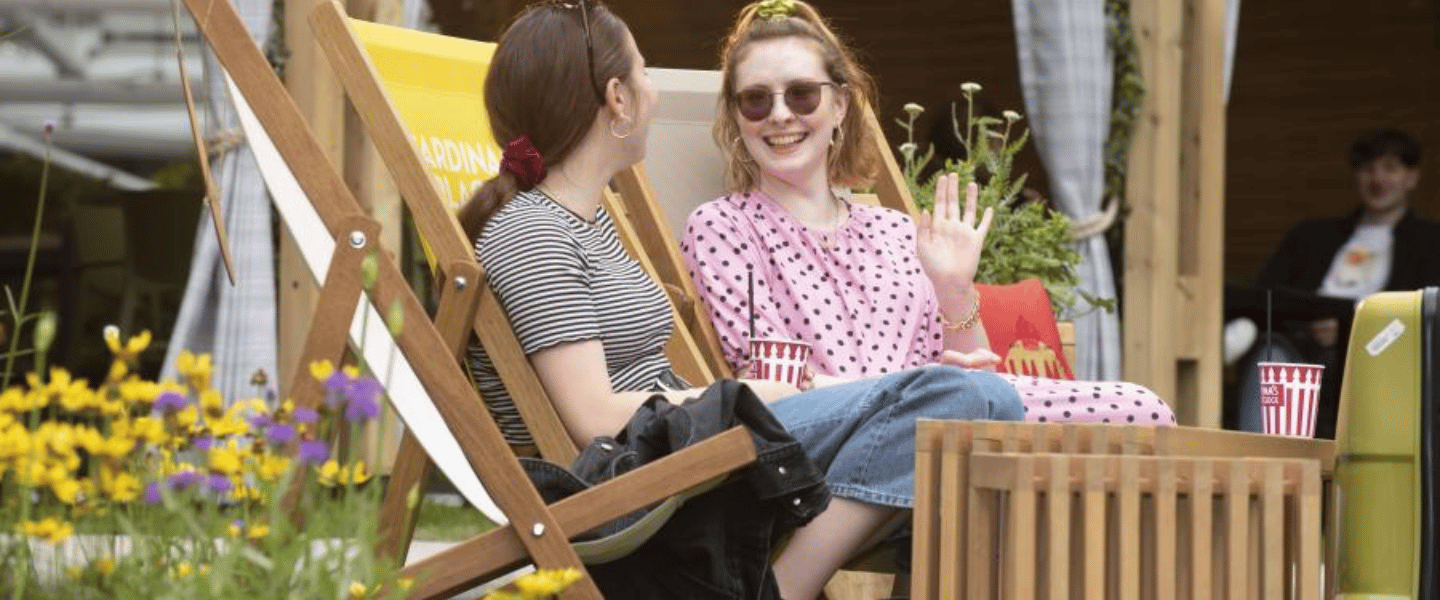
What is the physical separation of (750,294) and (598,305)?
441 millimetres

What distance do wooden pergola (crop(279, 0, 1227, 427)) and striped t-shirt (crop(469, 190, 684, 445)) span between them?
3.96 m

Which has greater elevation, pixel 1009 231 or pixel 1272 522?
pixel 1009 231

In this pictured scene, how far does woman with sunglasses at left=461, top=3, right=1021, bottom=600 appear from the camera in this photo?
3154mm

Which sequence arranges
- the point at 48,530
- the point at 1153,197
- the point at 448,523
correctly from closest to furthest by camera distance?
the point at 48,530 < the point at 448,523 < the point at 1153,197

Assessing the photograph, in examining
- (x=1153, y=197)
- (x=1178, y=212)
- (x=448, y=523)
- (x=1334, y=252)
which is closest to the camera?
(x=448, y=523)

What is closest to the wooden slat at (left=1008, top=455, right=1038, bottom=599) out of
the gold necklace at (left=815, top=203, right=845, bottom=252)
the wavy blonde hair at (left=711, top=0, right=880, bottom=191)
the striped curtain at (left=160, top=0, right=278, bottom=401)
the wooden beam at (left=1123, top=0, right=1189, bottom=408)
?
the gold necklace at (left=815, top=203, right=845, bottom=252)

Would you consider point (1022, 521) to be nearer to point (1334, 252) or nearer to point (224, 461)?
point (224, 461)

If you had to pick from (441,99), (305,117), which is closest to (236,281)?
(305,117)

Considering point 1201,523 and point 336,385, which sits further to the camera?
point 1201,523

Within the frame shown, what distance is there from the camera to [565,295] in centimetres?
320

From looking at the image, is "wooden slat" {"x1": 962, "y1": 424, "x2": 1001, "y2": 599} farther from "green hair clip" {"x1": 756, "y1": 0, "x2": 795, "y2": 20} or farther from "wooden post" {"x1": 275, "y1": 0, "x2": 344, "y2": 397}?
"wooden post" {"x1": 275, "y1": 0, "x2": 344, "y2": 397}

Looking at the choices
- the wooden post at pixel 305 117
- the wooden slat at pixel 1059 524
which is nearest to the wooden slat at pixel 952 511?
the wooden slat at pixel 1059 524

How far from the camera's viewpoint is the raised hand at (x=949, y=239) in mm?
3674

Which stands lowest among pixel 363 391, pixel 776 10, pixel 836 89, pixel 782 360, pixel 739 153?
pixel 782 360
